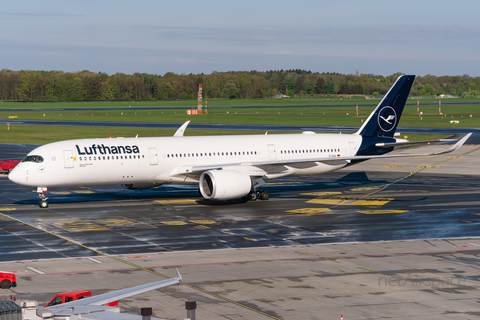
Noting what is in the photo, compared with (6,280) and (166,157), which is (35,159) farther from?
(6,280)

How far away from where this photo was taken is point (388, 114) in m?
49.6

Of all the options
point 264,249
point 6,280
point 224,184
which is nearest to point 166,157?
point 224,184

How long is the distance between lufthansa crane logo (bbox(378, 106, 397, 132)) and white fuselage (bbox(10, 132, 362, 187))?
3391 mm

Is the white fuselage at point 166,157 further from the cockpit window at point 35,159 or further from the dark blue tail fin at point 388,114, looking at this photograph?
the dark blue tail fin at point 388,114

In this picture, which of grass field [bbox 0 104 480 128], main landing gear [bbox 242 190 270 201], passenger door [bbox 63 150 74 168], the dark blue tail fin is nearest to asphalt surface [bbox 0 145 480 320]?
main landing gear [bbox 242 190 270 201]

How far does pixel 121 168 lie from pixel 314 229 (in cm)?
1373

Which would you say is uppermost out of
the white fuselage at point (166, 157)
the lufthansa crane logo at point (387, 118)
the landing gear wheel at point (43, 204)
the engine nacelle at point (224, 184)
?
the lufthansa crane logo at point (387, 118)

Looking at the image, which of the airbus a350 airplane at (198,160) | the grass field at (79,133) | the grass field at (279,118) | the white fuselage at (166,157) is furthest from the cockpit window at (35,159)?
the grass field at (279,118)

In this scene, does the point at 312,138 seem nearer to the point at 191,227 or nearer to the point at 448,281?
the point at 191,227

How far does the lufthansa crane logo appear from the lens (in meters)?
49.3

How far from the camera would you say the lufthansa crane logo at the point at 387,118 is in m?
49.3

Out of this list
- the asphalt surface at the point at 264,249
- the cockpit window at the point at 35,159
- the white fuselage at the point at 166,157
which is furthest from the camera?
the white fuselage at the point at 166,157

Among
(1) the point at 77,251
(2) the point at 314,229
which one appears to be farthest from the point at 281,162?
(1) the point at 77,251

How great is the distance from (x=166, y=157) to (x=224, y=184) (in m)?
4.92
